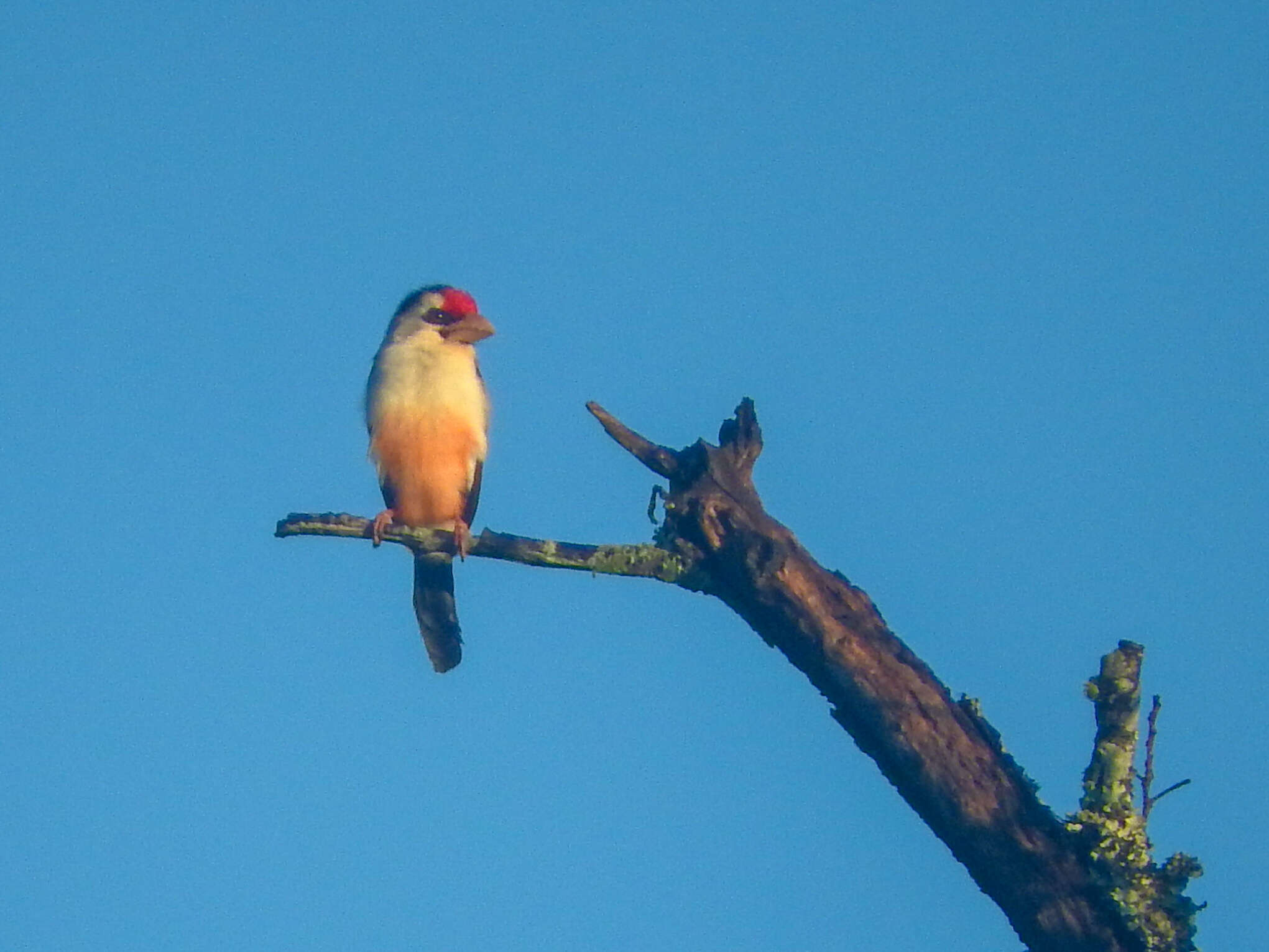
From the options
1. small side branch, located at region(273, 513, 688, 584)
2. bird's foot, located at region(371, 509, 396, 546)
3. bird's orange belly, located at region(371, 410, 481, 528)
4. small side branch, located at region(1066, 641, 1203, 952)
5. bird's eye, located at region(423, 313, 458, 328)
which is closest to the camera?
small side branch, located at region(1066, 641, 1203, 952)

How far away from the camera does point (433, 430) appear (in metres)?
7.23

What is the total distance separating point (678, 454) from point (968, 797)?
1471 mm

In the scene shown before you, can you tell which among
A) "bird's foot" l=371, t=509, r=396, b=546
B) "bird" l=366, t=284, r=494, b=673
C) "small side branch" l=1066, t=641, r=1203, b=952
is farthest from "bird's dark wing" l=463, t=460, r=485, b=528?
"small side branch" l=1066, t=641, r=1203, b=952

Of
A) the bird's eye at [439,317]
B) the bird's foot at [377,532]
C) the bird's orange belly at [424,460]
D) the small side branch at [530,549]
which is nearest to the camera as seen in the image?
the small side branch at [530,549]

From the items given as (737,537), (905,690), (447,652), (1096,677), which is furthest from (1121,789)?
(447,652)

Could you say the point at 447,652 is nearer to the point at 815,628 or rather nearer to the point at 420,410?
the point at 420,410

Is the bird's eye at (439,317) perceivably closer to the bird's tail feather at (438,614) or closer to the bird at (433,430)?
the bird at (433,430)

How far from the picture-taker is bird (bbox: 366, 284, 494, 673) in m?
7.25

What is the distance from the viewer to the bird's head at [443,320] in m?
7.45

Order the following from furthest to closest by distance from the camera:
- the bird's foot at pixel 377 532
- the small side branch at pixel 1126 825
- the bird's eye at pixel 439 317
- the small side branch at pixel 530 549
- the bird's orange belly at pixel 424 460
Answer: the bird's eye at pixel 439 317 < the bird's orange belly at pixel 424 460 < the bird's foot at pixel 377 532 < the small side branch at pixel 530 549 < the small side branch at pixel 1126 825

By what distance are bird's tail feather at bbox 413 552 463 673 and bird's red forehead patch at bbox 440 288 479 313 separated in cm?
130

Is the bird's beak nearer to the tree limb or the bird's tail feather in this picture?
the bird's tail feather

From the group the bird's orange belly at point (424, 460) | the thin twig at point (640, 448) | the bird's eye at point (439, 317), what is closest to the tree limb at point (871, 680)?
the thin twig at point (640, 448)

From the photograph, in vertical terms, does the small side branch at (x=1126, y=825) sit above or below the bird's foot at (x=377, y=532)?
below
